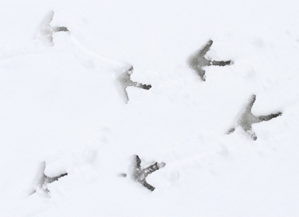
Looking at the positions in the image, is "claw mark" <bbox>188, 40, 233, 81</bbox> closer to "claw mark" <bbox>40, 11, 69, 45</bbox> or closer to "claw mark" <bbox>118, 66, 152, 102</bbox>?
"claw mark" <bbox>118, 66, 152, 102</bbox>

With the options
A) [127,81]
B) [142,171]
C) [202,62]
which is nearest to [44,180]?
[142,171]

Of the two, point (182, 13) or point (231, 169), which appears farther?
point (182, 13)

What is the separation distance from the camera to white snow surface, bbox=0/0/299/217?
4.21ft

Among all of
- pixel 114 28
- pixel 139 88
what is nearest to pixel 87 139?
pixel 139 88

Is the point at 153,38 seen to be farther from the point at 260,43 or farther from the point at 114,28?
Answer: the point at 260,43

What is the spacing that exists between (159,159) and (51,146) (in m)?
0.36

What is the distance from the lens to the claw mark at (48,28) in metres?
1.42

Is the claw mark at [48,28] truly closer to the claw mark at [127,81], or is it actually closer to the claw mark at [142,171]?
the claw mark at [127,81]

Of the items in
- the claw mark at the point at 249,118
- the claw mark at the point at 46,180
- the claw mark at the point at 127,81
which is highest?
the claw mark at the point at 249,118

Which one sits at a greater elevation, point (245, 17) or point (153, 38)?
point (245, 17)

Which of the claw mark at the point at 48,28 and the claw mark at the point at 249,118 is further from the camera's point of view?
the claw mark at the point at 48,28

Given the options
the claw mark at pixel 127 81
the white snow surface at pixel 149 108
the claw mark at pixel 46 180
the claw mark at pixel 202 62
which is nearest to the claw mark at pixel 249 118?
the white snow surface at pixel 149 108

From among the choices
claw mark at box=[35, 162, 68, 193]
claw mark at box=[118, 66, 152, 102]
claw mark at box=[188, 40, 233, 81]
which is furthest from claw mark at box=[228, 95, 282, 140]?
claw mark at box=[35, 162, 68, 193]

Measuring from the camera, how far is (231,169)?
1283 millimetres
